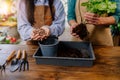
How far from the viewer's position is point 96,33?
73.8 inches

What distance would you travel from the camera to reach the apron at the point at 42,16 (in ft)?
5.78

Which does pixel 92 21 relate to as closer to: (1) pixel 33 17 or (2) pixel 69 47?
(2) pixel 69 47

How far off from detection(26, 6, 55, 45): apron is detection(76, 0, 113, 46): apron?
0.94 feet

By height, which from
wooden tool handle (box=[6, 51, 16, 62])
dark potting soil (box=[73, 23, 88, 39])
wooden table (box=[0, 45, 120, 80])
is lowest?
wooden table (box=[0, 45, 120, 80])

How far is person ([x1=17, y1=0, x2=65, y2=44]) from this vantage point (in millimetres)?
1655

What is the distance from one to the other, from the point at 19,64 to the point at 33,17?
2.02 ft

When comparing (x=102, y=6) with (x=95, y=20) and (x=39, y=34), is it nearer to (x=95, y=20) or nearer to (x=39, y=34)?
(x=95, y=20)

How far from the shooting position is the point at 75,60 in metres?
1.27

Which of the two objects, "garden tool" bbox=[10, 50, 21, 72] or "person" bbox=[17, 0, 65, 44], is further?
"person" bbox=[17, 0, 65, 44]

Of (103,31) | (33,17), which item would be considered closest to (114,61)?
(103,31)

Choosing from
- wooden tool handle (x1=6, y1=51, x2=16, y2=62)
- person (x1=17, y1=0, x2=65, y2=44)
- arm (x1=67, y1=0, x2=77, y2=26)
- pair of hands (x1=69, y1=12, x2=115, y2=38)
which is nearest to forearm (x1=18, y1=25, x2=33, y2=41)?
person (x1=17, y1=0, x2=65, y2=44)

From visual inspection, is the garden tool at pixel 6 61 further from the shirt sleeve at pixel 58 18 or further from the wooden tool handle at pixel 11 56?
the shirt sleeve at pixel 58 18

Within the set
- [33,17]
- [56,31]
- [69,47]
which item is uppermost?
[33,17]

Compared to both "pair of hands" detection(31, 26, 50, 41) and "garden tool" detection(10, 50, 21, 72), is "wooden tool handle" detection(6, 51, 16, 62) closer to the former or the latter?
"garden tool" detection(10, 50, 21, 72)
